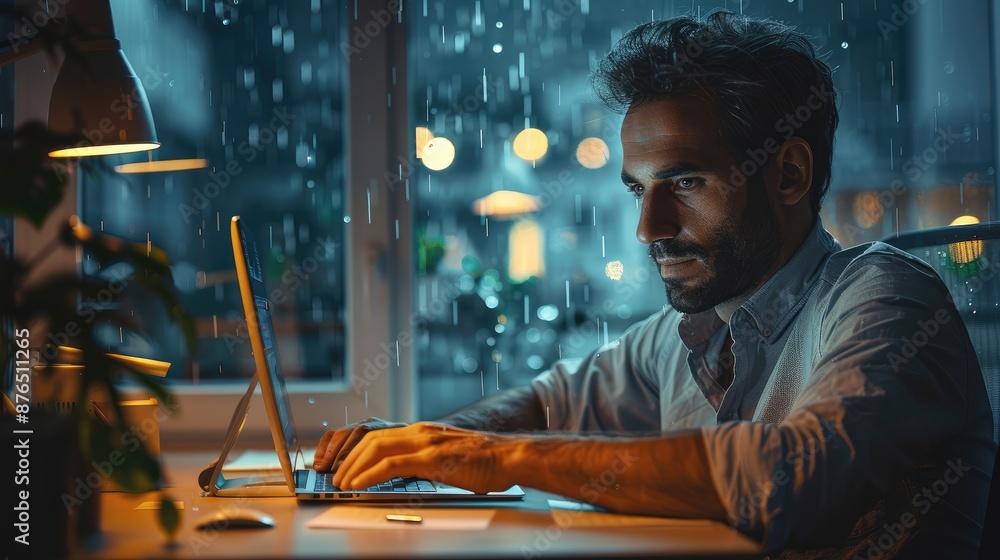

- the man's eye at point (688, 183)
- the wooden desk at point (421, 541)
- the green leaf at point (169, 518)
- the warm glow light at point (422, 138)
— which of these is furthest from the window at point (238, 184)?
the green leaf at point (169, 518)

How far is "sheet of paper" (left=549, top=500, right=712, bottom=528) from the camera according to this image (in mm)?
921

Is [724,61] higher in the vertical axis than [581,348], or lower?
higher

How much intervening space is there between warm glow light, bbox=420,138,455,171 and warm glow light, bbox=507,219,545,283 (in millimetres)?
228

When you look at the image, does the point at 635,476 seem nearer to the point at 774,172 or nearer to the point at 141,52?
the point at 774,172

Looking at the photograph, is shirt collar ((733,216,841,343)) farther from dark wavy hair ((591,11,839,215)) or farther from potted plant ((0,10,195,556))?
potted plant ((0,10,195,556))

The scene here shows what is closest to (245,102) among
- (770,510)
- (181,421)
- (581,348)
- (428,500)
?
(181,421)

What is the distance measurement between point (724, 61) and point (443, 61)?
73 centimetres

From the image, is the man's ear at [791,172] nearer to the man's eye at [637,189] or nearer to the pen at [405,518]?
the man's eye at [637,189]

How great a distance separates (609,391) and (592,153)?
639mm

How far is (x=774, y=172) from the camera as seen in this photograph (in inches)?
56.5

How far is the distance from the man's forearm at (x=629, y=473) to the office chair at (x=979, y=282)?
538 mm

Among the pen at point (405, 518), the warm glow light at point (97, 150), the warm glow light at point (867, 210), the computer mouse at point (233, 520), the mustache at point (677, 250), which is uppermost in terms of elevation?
the warm glow light at point (97, 150)

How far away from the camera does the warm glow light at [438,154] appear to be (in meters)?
1.88

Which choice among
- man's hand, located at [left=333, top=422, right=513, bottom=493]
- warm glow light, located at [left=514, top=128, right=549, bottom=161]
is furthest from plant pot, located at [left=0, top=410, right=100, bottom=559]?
warm glow light, located at [left=514, top=128, right=549, bottom=161]
